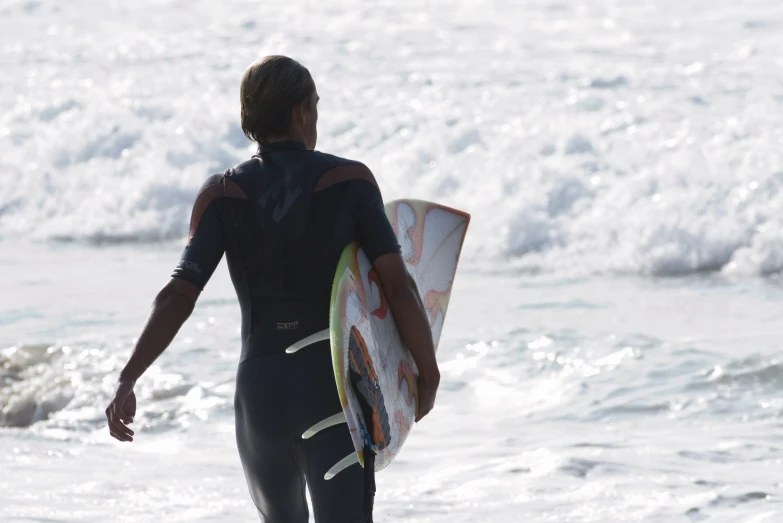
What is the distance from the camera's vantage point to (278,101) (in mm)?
2350

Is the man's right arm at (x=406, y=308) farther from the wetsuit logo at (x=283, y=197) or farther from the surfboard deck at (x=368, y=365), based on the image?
the wetsuit logo at (x=283, y=197)

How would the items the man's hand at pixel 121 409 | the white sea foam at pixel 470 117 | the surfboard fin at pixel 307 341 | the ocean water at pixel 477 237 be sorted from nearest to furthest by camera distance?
the man's hand at pixel 121 409
the surfboard fin at pixel 307 341
the ocean water at pixel 477 237
the white sea foam at pixel 470 117

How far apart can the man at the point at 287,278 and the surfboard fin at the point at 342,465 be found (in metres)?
0.01

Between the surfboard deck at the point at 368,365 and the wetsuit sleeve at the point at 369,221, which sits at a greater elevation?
the wetsuit sleeve at the point at 369,221

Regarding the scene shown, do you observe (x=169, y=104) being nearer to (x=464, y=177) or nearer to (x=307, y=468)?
(x=464, y=177)

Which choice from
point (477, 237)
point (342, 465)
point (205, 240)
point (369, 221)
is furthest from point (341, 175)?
point (477, 237)

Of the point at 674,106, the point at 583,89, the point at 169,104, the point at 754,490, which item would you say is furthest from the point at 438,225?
the point at 169,104

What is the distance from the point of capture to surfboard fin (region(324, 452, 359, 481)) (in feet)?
7.76

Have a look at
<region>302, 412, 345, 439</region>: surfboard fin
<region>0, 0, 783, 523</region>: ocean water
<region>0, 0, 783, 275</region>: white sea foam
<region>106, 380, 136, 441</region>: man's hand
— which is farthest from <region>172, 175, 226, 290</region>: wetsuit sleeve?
<region>0, 0, 783, 275</region>: white sea foam

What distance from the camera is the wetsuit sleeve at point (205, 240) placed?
239 cm

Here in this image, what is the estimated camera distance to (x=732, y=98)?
12.2 metres

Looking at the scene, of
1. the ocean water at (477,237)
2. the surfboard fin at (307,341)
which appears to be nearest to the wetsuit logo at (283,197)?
the surfboard fin at (307,341)

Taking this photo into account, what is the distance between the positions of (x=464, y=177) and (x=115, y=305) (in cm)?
432

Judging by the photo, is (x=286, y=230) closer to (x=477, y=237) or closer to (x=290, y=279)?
(x=290, y=279)
